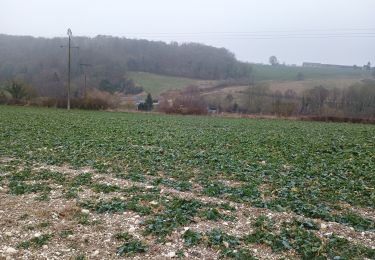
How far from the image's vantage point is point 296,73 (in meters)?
109

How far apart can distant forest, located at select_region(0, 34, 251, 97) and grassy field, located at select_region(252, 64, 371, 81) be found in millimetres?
6119

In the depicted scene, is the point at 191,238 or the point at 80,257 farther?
the point at 191,238

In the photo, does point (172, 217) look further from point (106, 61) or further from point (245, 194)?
point (106, 61)

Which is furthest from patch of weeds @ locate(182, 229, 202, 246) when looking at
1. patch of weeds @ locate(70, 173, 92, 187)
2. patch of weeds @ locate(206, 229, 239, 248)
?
patch of weeds @ locate(70, 173, 92, 187)

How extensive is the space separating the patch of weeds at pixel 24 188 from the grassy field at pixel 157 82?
Answer: 270ft

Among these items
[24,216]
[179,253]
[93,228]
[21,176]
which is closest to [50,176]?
[21,176]

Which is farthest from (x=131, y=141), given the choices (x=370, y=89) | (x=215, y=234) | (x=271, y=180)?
(x=370, y=89)

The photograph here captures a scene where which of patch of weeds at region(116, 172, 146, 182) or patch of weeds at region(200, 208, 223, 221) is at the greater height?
patch of weeds at region(200, 208, 223, 221)

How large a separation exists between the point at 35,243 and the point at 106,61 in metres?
79.7

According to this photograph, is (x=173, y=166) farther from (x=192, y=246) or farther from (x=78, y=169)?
(x=192, y=246)

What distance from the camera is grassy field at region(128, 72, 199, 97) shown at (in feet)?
305

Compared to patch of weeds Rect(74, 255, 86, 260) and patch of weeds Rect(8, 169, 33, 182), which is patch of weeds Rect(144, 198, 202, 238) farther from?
patch of weeds Rect(8, 169, 33, 182)

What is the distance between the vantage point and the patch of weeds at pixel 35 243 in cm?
620

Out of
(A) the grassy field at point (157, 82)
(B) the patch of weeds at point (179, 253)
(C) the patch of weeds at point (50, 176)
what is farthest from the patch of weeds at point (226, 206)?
(A) the grassy field at point (157, 82)
